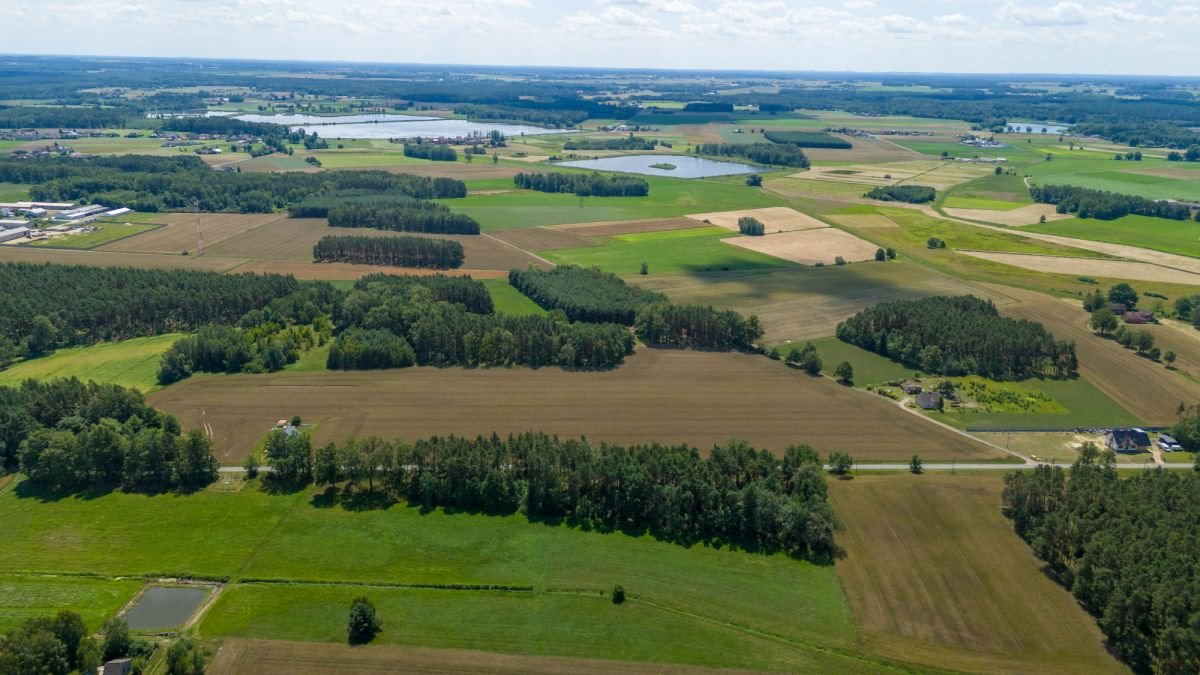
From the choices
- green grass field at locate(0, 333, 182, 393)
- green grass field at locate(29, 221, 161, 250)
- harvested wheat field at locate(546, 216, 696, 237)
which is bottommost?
green grass field at locate(0, 333, 182, 393)

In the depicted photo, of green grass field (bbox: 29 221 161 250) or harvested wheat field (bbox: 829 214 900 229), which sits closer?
green grass field (bbox: 29 221 161 250)

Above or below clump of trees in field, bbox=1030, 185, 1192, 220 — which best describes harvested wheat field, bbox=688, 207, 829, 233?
below

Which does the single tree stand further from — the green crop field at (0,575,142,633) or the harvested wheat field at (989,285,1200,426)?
the harvested wheat field at (989,285,1200,426)

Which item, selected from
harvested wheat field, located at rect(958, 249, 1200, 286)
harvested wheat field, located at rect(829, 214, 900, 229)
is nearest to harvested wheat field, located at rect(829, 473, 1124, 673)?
harvested wheat field, located at rect(958, 249, 1200, 286)

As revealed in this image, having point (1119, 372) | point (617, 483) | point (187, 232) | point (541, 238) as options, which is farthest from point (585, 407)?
point (187, 232)

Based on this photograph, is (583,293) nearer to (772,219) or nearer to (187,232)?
(772,219)

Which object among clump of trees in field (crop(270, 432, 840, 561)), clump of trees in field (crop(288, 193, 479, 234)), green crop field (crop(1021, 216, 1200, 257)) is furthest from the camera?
clump of trees in field (crop(288, 193, 479, 234))

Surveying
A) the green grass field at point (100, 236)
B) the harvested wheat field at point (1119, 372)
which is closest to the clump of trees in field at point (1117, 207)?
the harvested wheat field at point (1119, 372)
